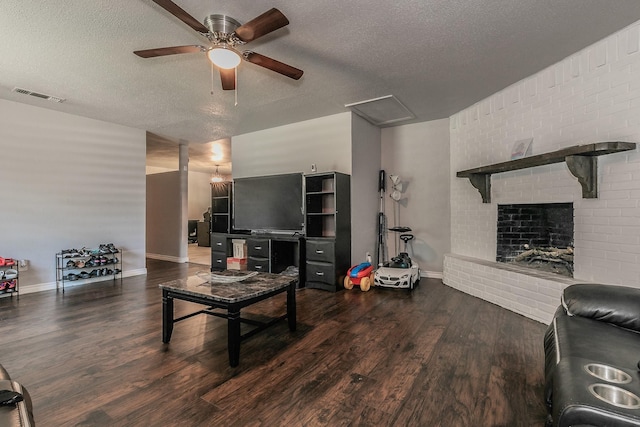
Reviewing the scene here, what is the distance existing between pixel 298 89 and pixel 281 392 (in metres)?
3.24

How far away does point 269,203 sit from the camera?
16.0 feet

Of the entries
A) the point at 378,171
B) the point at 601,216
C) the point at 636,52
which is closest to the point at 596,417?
the point at 601,216

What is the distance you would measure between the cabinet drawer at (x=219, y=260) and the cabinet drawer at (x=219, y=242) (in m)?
0.07

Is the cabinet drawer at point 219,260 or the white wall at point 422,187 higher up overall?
the white wall at point 422,187

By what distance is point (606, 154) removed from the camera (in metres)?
2.64

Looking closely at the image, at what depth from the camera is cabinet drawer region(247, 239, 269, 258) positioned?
4695 mm

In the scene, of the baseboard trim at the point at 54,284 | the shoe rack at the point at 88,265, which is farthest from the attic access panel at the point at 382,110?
the baseboard trim at the point at 54,284

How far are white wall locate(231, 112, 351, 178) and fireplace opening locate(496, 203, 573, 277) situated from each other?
2276 millimetres

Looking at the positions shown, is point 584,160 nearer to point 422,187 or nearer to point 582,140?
point 582,140

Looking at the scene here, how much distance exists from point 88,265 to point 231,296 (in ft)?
12.9

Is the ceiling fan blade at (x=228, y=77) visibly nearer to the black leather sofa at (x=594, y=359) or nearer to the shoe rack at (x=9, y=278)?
the black leather sofa at (x=594, y=359)

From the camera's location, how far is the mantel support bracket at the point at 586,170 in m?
2.68

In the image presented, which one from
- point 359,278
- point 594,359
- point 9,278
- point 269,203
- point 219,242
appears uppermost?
point 269,203

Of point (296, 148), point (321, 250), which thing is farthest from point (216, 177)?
point (321, 250)
